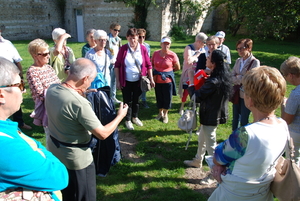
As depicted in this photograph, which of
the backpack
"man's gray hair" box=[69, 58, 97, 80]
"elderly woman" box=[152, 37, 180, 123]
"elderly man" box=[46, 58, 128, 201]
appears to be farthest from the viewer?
"elderly woman" box=[152, 37, 180, 123]

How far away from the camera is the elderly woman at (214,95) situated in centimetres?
308

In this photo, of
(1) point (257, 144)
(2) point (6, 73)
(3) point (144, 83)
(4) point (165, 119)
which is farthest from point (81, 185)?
(4) point (165, 119)

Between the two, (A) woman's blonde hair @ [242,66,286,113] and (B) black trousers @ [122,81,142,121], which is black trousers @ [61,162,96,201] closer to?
(A) woman's blonde hair @ [242,66,286,113]

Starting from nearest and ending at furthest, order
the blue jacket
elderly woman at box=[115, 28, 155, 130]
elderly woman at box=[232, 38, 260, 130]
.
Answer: the blue jacket, elderly woman at box=[232, 38, 260, 130], elderly woman at box=[115, 28, 155, 130]

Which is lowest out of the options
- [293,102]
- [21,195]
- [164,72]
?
[164,72]

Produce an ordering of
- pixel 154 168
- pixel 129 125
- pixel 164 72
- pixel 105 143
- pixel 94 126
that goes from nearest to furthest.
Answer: pixel 94 126
pixel 105 143
pixel 154 168
pixel 129 125
pixel 164 72

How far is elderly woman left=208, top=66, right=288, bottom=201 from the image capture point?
1636 millimetres

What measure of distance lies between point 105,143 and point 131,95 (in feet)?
7.27

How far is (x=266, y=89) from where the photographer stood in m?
1.65

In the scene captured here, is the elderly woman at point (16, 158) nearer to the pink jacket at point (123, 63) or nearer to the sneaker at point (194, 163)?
the sneaker at point (194, 163)

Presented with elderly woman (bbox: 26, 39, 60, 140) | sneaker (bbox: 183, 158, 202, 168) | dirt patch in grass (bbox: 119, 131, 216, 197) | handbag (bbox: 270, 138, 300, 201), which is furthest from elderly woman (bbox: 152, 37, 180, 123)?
handbag (bbox: 270, 138, 300, 201)

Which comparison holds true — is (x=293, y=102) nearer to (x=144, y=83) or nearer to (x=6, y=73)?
(x=6, y=73)

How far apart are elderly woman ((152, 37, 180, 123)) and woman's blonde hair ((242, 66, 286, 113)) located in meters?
3.61

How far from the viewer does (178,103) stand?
6766 mm
